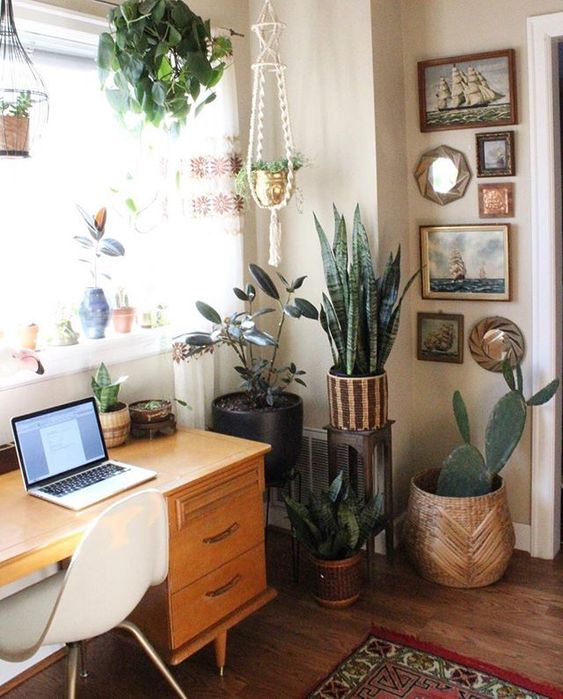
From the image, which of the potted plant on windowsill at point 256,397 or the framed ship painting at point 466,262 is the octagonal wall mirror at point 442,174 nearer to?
A: the framed ship painting at point 466,262

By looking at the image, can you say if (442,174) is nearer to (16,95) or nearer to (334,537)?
(334,537)

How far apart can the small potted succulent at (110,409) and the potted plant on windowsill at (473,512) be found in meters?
1.22

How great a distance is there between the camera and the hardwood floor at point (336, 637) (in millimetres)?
2568

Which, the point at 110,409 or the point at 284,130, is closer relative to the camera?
the point at 110,409

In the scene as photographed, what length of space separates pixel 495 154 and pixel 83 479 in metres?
2.02

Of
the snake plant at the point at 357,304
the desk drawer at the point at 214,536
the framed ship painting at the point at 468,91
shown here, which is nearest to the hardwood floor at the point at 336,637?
the desk drawer at the point at 214,536

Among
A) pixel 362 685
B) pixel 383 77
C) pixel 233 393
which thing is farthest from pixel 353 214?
pixel 362 685

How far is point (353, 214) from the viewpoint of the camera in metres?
3.29

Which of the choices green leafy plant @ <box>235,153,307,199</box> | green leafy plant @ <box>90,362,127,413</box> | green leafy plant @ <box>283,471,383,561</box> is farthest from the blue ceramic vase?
green leafy plant @ <box>283,471,383,561</box>

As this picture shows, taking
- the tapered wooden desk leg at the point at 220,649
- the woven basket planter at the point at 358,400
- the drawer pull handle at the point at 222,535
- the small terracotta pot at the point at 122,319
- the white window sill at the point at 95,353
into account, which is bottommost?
the tapered wooden desk leg at the point at 220,649

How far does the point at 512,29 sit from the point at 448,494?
1845 mm

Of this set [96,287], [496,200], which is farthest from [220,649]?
[496,200]

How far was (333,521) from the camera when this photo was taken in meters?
3.00

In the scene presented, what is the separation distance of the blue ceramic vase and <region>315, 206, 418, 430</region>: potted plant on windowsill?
0.84 meters
